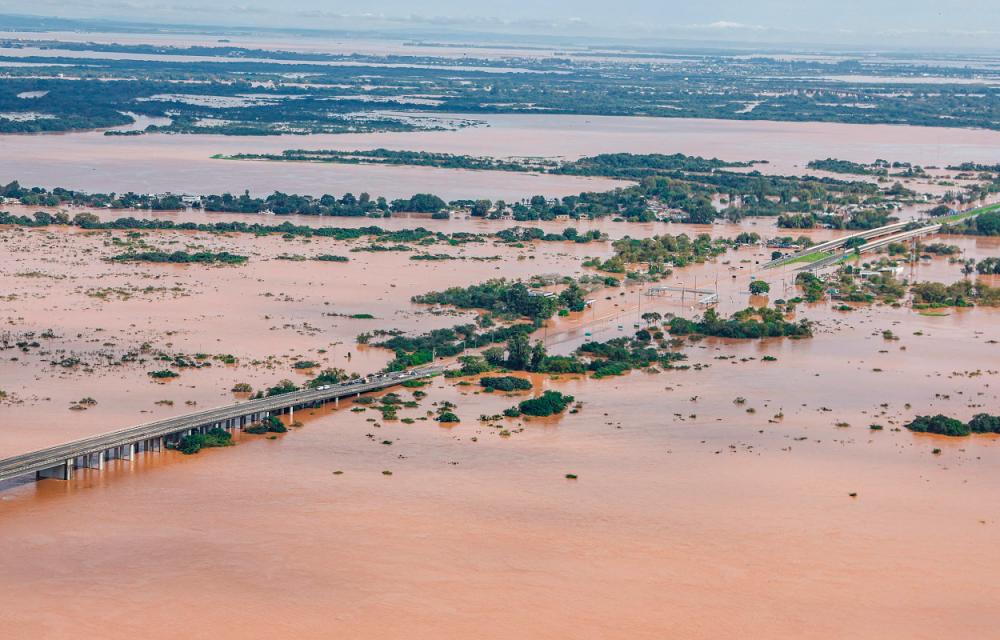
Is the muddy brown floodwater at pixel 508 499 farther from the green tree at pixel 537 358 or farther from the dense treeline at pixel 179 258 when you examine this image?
the dense treeline at pixel 179 258

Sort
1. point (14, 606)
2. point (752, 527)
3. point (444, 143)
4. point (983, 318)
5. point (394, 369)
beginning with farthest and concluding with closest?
point (444, 143)
point (983, 318)
point (394, 369)
point (752, 527)
point (14, 606)

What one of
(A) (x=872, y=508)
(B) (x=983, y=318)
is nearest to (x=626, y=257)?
(B) (x=983, y=318)

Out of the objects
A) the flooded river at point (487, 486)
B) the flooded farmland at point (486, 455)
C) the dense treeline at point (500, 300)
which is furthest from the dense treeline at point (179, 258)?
the dense treeline at point (500, 300)

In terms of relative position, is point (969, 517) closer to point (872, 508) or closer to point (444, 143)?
point (872, 508)

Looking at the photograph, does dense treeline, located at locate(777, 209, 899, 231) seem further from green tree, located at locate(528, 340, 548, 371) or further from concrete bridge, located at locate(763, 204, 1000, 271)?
green tree, located at locate(528, 340, 548, 371)

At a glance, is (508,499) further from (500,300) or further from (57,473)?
(500,300)

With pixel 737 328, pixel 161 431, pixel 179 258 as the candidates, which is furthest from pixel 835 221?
pixel 161 431

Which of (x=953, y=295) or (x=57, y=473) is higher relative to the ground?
(x=953, y=295)
